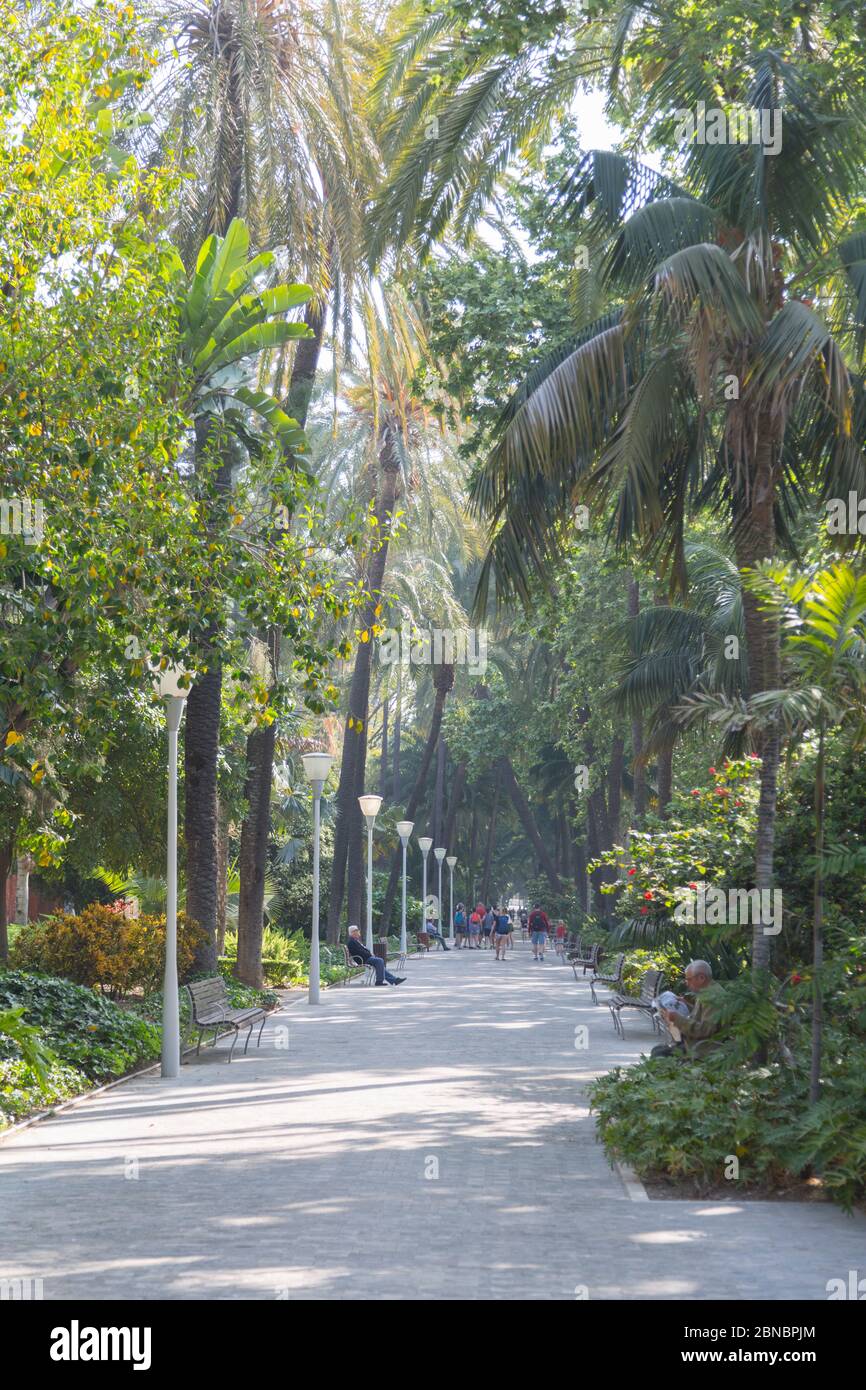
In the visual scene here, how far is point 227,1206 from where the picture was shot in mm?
8219

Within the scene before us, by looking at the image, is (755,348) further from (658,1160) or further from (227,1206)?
(227,1206)

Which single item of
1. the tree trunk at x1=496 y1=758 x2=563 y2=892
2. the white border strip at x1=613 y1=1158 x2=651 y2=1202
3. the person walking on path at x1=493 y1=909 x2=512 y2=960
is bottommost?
the person walking on path at x1=493 y1=909 x2=512 y2=960

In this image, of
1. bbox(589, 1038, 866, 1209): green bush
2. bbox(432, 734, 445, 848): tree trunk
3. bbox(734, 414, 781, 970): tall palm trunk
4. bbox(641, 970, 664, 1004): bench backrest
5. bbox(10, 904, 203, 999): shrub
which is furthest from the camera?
bbox(432, 734, 445, 848): tree trunk

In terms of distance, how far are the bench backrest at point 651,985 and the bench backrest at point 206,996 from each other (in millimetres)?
5098

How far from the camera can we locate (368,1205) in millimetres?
8250

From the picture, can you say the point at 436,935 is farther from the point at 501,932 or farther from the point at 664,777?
the point at 664,777

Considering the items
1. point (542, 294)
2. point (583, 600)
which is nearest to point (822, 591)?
point (542, 294)

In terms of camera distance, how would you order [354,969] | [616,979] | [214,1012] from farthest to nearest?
[354,969]
[616,979]
[214,1012]

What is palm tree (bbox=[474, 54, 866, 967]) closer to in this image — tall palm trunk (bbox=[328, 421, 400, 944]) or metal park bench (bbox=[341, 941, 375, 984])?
metal park bench (bbox=[341, 941, 375, 984])

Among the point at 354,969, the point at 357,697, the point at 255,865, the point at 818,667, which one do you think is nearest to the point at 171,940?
the point at 818,667

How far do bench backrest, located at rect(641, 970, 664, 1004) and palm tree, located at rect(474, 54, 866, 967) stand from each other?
19.1 ft

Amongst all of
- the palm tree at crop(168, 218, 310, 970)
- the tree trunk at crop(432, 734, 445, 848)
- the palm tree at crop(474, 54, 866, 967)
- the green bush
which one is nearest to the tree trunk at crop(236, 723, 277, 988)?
the palm tree at crop(168, 218, 310, 970)

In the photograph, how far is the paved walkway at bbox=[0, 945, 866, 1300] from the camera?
21.6ft

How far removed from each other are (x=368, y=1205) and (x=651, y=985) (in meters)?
9.94
